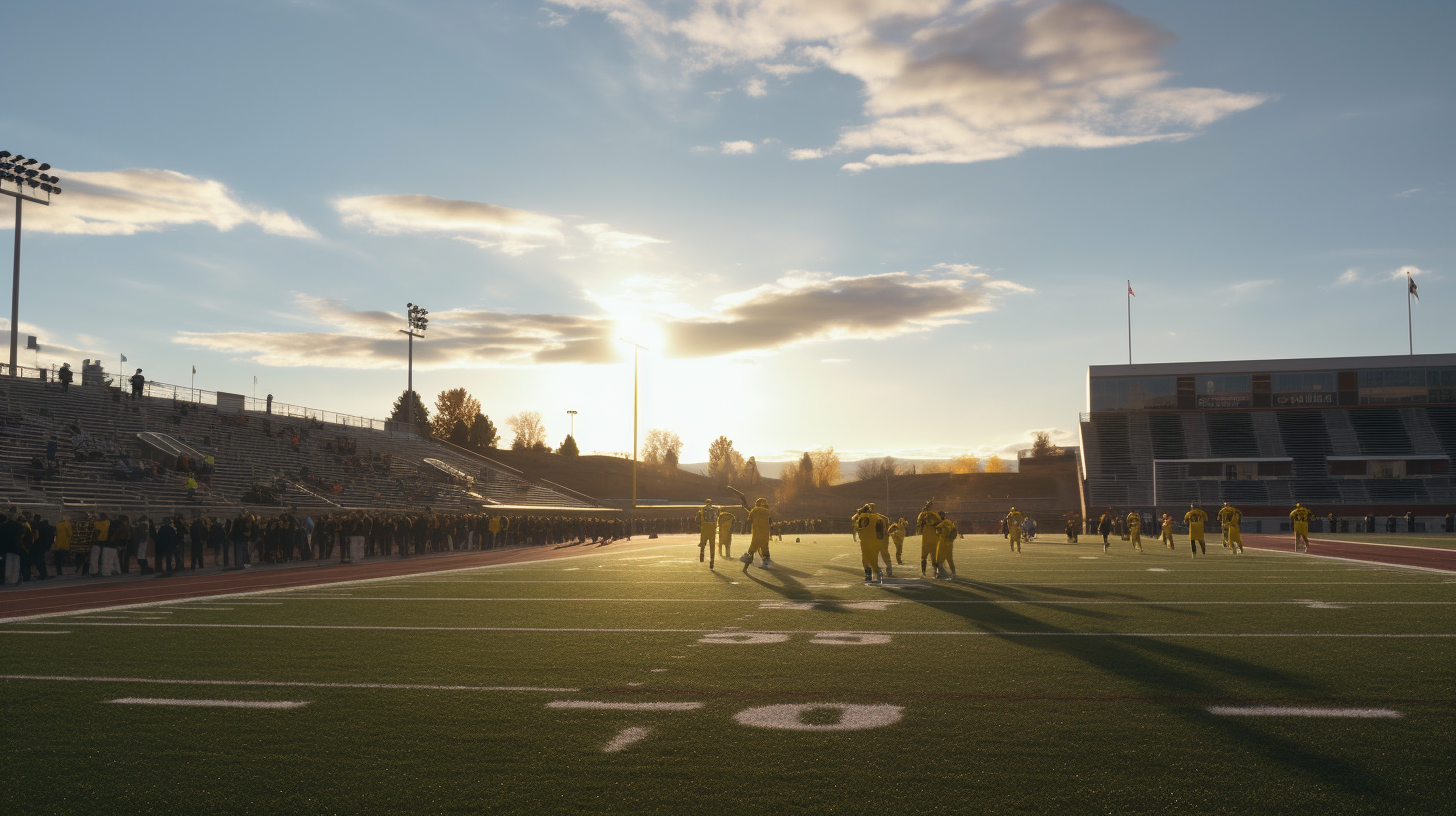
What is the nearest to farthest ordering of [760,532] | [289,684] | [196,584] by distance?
[289,684] → [196,584] → [760,532]

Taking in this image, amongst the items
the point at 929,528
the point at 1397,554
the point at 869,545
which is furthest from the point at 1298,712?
the point at 1397,554

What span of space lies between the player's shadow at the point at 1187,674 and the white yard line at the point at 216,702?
623 centimetres

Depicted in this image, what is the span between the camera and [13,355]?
4122cm

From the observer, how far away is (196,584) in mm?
18578

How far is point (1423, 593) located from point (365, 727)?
15.1m

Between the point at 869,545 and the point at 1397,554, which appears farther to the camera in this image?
the point at 1397,554

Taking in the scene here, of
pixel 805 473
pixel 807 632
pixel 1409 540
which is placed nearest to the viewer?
pixel 807 632

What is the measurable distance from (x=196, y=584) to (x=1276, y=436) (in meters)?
68.0

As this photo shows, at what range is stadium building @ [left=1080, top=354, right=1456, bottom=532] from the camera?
6206 centimetres

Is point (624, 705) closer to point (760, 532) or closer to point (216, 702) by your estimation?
point (216, 702)

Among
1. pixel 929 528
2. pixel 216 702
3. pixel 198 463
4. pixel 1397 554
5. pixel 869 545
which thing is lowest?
pixel 1397 554

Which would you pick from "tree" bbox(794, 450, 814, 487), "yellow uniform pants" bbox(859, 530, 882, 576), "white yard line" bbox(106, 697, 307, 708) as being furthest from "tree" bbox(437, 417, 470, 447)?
"white yard line" bbox(106, 697, 307, 708)

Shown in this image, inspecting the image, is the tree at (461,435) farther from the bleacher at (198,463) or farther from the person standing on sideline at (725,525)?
the person standing on sideline at (725,525)

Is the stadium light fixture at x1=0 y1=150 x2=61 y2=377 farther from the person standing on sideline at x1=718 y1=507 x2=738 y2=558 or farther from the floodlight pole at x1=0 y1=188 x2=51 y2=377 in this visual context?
the person standing on sideline at x1=718 y1=507 x2=738 y2=558
